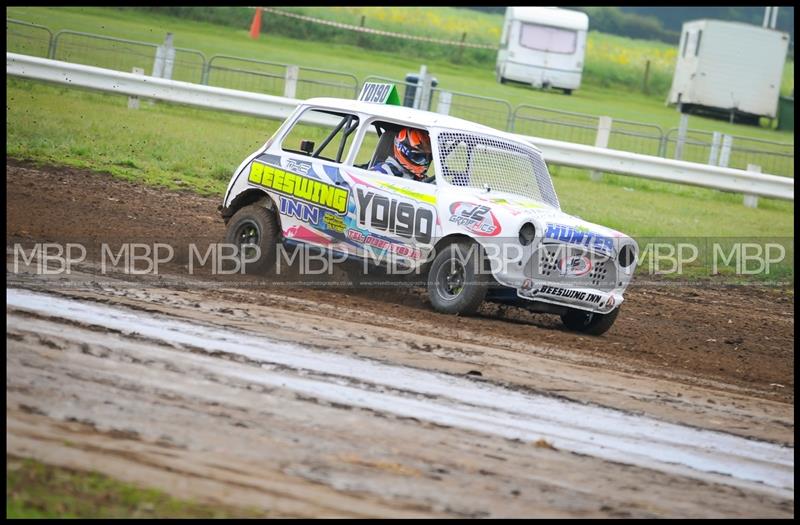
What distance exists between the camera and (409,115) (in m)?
10.3

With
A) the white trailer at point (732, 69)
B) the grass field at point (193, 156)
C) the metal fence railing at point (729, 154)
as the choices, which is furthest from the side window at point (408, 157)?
the white trailer at point (732, 69)

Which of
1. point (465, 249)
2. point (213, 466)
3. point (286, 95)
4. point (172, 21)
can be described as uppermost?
point (172, 21)

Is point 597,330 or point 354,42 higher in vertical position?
point 354,42

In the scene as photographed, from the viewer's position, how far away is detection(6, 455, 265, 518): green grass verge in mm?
4301

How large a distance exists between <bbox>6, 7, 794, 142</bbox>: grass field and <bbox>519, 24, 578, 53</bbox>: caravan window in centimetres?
130

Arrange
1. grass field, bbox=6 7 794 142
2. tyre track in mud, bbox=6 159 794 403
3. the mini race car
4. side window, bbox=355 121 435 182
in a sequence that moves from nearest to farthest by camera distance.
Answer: tyre track in mud, bbox=6 159 794 403 < the mini race car < side window, bbox=355 121 435 182 < grass field, bbox=6 7 794 142

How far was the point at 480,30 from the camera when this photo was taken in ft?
156

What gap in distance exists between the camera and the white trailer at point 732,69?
117 feet

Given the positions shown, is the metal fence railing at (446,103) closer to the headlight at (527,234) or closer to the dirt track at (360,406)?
the headlight at (527,234)

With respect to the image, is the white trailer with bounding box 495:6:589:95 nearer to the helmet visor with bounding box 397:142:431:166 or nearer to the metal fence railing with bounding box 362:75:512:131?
the metal fence railing with bounding box 362:75:512:131

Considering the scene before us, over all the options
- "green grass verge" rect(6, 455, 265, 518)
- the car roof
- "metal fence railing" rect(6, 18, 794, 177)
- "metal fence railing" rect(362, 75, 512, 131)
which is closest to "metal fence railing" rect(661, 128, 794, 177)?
"metal fence railing" rect(6, 18, 794, 177)

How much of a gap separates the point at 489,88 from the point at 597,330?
81.4 ft

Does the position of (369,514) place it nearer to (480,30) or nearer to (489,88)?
(489,88)

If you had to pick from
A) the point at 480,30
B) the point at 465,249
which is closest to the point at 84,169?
the point at 465,249
